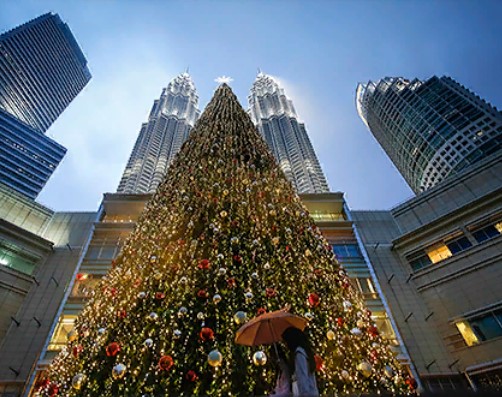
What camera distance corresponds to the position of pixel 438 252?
11367 mm

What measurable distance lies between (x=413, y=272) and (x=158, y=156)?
1525 inches

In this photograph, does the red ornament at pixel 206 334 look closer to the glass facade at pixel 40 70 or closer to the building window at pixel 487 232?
the building window at pixel 487 232

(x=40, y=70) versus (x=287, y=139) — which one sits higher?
(x=40, y=70)

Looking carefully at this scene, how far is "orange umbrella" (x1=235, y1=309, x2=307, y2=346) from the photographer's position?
9.95 ft

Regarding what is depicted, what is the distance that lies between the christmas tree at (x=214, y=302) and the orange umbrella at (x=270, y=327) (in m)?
0.19

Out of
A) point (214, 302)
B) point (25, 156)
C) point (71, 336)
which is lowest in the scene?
point (71, 336)

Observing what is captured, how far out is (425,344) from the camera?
9.55 m

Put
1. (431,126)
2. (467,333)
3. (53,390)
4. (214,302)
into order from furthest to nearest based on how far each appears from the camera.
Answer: (431,126) < (467,333) < (214,302) < (53,390)

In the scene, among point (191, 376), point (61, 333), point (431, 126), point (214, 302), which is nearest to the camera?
point (191, 376)

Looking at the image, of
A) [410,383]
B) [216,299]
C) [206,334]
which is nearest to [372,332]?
[410,383]

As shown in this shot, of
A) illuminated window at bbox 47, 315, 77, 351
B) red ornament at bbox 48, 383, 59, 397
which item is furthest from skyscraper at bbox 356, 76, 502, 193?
red ornament at bbox 48, 383, 59, 397

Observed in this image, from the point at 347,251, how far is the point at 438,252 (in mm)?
3756

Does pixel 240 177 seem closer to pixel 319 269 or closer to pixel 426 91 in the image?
pixel 319 269

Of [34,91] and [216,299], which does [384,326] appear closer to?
[216,299]
